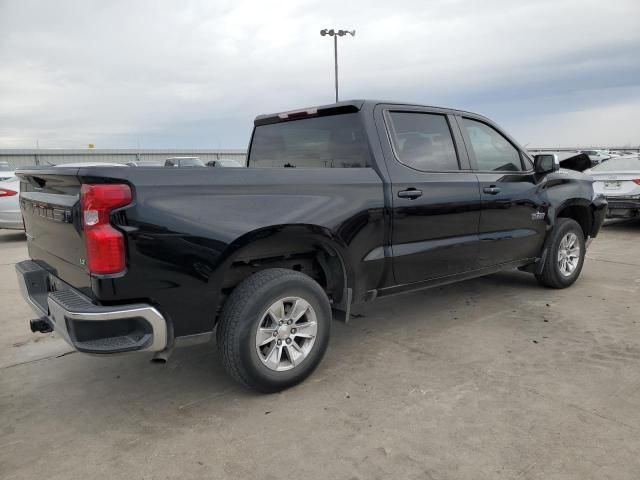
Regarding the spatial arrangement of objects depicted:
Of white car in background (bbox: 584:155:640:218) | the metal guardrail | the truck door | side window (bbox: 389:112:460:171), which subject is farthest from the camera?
the metal guardrail

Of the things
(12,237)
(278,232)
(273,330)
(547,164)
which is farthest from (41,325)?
(12,237)

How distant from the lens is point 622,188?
31.3ft

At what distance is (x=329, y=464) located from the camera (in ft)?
7.84

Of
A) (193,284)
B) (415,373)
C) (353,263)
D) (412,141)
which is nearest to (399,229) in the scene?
(353,263)

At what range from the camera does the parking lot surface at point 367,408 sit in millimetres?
2391

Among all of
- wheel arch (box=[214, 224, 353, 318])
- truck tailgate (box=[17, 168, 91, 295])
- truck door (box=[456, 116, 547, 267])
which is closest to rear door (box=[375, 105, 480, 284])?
truck door (box=[456, 116, 547, 267])

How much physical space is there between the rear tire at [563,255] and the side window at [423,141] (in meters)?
1.76

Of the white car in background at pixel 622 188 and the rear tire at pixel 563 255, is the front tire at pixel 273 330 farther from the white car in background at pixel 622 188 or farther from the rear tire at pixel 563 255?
the white car in background at pixel 622 188

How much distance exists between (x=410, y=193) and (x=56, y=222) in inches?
91.8

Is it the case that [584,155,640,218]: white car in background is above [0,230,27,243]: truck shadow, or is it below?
above

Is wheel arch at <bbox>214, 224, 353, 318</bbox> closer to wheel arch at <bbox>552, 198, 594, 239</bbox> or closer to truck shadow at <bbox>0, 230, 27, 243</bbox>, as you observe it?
wheel arch at <bbox>552, 198, 594, 239</bbox>

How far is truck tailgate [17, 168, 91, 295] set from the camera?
2.62 metres

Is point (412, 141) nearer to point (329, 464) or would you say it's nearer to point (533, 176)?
point (533, 176)

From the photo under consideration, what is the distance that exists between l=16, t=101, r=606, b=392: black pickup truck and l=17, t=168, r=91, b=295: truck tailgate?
15 millimetres
